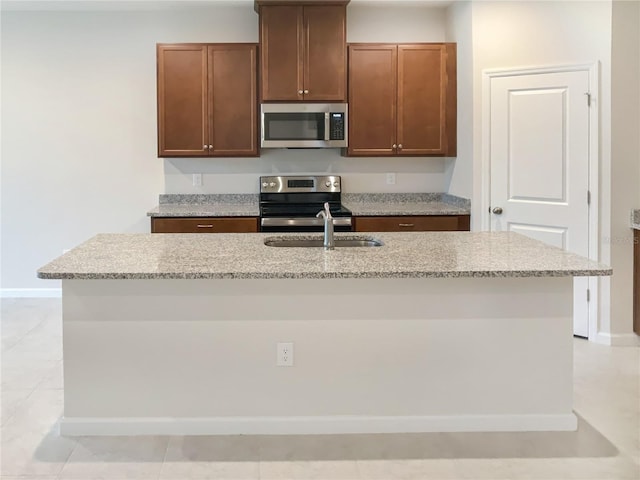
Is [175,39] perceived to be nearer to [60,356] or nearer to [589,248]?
A: [60,356]

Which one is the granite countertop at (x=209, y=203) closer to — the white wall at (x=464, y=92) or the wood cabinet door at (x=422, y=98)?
the wood cabinet door at (x=422, y=98)

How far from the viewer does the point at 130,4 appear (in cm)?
495

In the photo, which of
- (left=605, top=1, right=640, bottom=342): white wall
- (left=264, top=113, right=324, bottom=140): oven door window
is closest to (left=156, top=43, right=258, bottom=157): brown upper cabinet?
(left=264, top=113, right=324, bottom=140): oven door window

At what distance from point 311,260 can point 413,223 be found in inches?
83.5

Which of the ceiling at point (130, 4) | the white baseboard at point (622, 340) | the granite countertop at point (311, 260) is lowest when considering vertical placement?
the white baseboard at point (622, 340)

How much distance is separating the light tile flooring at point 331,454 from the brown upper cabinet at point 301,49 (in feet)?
8.87

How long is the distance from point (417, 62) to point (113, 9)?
2386 mm

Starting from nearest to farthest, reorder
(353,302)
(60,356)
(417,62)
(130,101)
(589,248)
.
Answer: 1. (353,302)
2. (60,356)
3. (589,248)
4. (417,62)
5. (130,101)

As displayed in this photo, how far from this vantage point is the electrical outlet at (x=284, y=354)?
2.76 meters

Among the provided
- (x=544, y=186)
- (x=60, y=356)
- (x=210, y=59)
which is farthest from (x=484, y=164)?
(x=60, y=356)

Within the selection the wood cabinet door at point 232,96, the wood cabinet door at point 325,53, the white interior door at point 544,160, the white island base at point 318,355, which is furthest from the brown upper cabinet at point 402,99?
the white island base at point 318,355

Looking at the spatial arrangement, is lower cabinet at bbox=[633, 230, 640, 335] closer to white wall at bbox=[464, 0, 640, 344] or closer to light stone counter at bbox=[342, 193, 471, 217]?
white wall at bbox=[464, 0, 640, 344]

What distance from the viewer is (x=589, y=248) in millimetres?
4215

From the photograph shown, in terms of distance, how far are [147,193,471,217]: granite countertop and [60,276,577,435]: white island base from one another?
6.44ft
